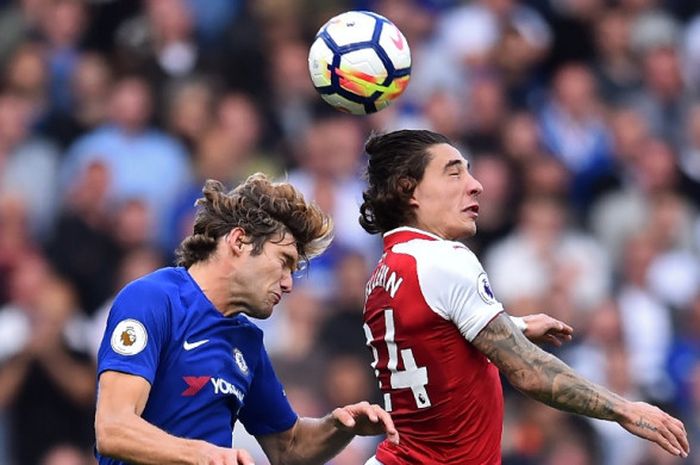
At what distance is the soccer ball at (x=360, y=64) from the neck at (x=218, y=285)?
1.11 meters

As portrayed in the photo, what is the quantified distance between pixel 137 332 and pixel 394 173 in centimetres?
130

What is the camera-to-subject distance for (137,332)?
4930 millimetres

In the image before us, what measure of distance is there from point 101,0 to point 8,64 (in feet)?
→ 2.97

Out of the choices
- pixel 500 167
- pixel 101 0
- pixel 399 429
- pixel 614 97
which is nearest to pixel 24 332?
pixel 101 0

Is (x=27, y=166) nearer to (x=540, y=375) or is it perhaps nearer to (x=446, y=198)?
(x=446, y=198)

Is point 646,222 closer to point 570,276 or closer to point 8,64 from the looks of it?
point 570,276

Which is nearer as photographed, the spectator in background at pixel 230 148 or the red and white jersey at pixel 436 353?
the red and white jersey at pixel 436 353

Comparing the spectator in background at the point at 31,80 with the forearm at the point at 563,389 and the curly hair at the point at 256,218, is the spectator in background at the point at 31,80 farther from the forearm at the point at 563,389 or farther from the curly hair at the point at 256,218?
the forearm at the point at 563,389

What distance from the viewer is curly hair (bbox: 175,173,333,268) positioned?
17.5 ft

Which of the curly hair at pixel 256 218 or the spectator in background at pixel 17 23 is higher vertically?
the spectator in background at pixel 17 23

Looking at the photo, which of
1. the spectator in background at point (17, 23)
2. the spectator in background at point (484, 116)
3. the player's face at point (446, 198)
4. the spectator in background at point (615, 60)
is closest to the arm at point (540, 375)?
the player's face at point (446, 198)

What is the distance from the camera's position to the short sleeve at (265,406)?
5648 millimetres

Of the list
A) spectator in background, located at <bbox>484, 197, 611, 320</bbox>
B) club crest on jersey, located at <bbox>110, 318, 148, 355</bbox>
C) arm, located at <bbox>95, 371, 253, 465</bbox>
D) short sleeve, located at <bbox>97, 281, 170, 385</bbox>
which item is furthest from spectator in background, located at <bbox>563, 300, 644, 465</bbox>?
arm, located at <bbox>95, 371, 253, 465</bbox>

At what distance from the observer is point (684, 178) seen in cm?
1118
